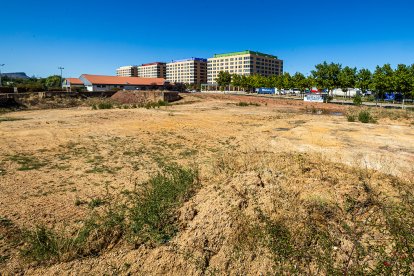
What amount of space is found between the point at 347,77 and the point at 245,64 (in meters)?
111

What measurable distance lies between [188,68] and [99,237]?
18527 centimetres

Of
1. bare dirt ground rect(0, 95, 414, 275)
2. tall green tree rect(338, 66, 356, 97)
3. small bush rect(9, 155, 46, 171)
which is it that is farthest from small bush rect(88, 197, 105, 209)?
tall green tree rect(338, 66, 356, 97)

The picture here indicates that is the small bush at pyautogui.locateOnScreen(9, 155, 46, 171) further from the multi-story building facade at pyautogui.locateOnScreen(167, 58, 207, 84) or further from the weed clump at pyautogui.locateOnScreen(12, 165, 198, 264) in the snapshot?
the multi-story building facade at pyautogui.locateOnScreen(167, 58, 207, 84)

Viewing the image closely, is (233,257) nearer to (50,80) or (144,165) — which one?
(144,165)

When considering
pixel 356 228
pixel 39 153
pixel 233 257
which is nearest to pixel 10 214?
pixel 233 257

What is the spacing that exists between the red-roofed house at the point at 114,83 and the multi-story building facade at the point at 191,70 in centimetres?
7774

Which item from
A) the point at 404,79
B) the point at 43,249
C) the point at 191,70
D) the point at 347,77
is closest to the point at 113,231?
the point at 43,249

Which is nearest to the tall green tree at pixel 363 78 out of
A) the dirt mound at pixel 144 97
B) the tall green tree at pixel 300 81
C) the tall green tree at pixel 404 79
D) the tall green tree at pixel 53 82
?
the tall green tree at pixel 404 79

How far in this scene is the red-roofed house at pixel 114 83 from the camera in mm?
93094

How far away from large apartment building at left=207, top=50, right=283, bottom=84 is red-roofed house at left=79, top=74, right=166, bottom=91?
6236 centimetres

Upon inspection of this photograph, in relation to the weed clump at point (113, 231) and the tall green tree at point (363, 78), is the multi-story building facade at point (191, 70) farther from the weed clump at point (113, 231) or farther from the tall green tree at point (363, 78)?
the weed clump at point (113, 231)

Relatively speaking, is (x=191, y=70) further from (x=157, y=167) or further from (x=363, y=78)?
(x=157, y=167)

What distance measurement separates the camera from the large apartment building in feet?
517

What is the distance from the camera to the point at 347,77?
170 ft
